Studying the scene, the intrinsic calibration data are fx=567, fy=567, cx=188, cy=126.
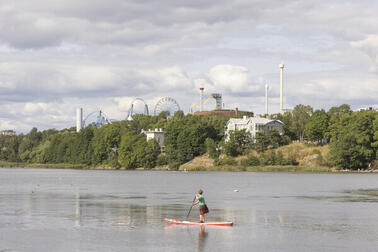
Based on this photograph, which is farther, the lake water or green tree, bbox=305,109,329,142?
green tree, bbox=305,109,329,142

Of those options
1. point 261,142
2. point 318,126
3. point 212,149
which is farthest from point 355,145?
point 212,149

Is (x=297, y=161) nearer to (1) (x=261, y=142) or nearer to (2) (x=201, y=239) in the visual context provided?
(1) (x=261, y=142)

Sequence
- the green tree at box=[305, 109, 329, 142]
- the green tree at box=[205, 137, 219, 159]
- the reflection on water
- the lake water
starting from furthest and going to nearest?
the green tree at box=[205, 137, 219, 159]
the green tree at box=[305, 109, 329, 142]
the lake water
the reflection on water

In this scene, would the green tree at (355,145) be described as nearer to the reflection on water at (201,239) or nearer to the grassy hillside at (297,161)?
the grassy hillside at (297,161)

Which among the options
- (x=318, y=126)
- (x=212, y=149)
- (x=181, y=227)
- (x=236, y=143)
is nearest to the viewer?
(x=181, y=227)

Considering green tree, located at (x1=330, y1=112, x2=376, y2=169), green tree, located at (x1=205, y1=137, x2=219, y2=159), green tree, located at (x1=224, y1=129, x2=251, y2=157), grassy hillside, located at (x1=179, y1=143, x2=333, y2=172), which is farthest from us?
green tree, located at (x1=205, y1=137, x2=219, y2=159)

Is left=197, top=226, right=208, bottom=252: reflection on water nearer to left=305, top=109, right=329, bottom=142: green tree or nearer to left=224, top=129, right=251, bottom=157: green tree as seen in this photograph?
left=305, top=109, right=329, bottom=142: green tree

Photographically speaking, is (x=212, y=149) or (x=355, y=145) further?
(x=212, y=149)

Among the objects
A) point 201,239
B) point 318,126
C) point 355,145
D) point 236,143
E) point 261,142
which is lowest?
point 201,239

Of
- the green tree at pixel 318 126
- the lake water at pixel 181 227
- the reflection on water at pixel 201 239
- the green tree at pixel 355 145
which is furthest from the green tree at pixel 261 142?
the reflection on water at pixel 201 239

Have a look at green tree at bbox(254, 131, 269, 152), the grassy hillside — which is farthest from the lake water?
green tree at bbox(254, 131, 269, 152)

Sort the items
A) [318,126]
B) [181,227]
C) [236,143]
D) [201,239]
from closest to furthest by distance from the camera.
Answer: [201,239], [181,227], [318,126], [236,143]

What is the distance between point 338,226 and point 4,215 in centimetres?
2401

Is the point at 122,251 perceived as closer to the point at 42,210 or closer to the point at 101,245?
the point at 101,245
